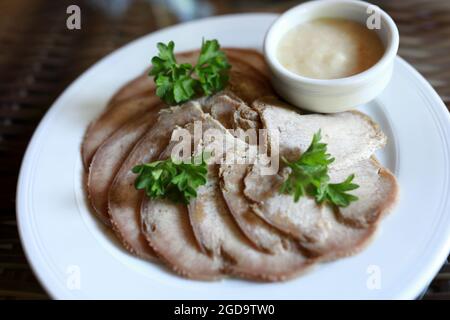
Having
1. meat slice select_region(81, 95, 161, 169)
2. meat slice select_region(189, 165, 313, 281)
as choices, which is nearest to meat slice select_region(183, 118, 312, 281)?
meat slice select_region(189, 165, 313, 281)

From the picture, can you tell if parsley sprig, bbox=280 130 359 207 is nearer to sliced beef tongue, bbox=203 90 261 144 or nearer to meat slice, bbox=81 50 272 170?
sliced beef tongue, bbox=203 90 261 144

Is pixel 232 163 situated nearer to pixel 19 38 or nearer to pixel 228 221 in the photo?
pixel 228 221

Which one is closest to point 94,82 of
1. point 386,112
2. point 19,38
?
point 19,38

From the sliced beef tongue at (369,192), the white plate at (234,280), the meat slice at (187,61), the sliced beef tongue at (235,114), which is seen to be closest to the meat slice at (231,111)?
the sliced beef tongue at (235,114)

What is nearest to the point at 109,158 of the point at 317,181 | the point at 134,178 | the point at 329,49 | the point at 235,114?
the point at 134,178

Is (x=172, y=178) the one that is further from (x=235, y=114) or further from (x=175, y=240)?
(x=235, y=114)

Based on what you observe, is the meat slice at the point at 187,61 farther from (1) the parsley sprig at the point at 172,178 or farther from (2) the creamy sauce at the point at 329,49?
(1) the parsley sprig at the point at 172,178
